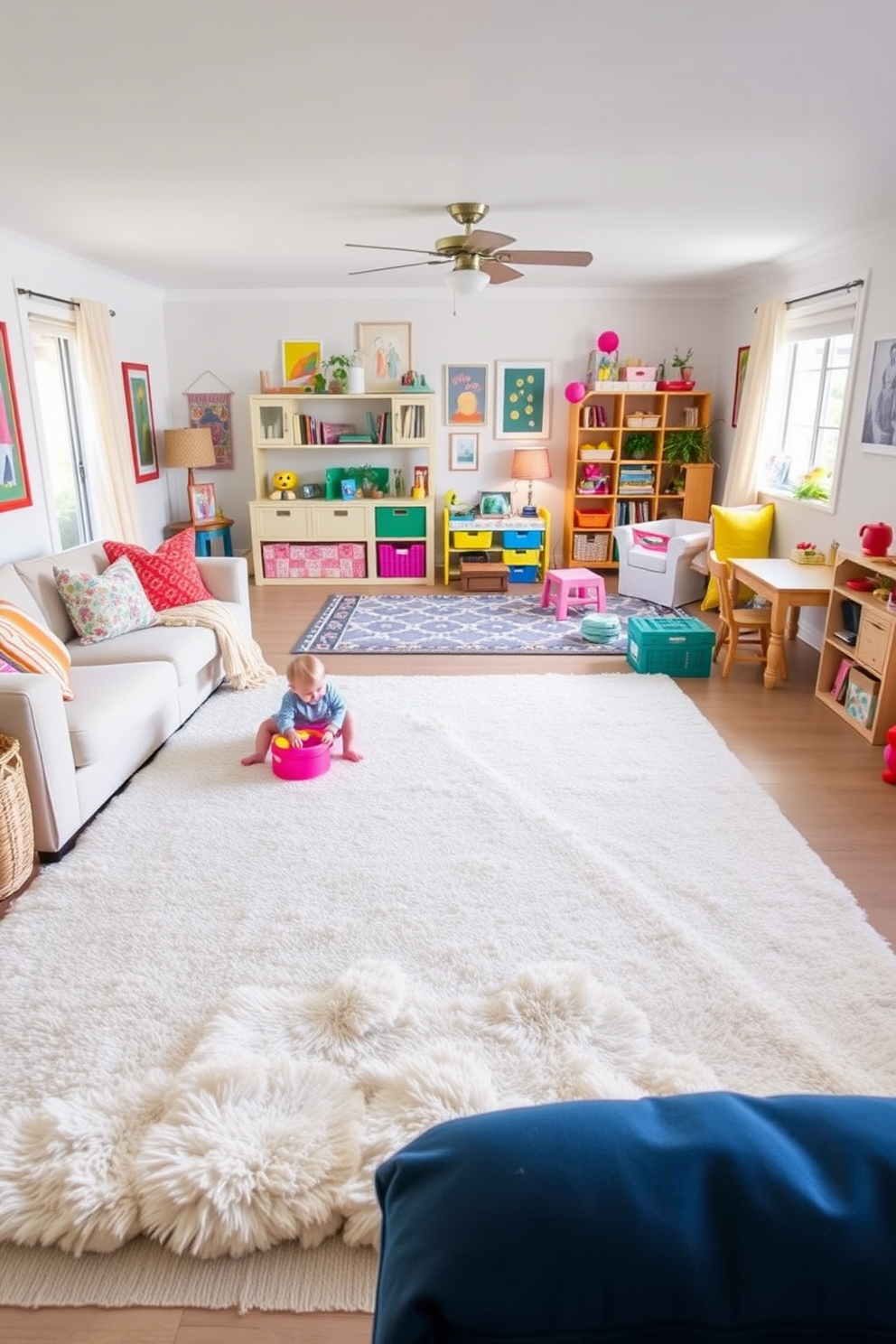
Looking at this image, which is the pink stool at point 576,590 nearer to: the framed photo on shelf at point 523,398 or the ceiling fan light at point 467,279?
the framed photo on shelf at point 523,398

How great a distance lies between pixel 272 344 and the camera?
7.04 meters

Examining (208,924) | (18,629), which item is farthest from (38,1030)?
(18,629)

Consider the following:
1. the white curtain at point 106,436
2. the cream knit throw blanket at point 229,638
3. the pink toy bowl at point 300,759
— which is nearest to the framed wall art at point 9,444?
the white curtain at point 106,436

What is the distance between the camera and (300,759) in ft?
10.9

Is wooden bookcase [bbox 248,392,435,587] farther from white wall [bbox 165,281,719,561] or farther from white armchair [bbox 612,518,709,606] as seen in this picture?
white armchair [bbox 612,518,709,606]

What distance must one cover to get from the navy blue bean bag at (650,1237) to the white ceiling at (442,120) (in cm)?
239

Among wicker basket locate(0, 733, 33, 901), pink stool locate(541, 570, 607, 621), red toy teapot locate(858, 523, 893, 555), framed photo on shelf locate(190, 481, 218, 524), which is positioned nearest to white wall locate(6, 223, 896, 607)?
framed photo on shelf locate(190, 481, 218, 524)

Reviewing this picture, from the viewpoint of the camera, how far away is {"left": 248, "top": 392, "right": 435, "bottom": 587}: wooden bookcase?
6906mm

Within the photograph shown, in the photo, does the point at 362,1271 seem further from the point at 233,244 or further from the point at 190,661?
the point at 233,244

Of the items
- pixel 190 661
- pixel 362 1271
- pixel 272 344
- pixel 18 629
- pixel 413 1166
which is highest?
pixel 272 344

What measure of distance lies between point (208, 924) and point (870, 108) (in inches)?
132

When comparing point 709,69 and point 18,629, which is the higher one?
point 709,69

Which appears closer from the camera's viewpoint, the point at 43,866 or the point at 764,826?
the point at 43,866

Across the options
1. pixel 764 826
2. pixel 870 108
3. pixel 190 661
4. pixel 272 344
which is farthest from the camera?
pixel 272 344
